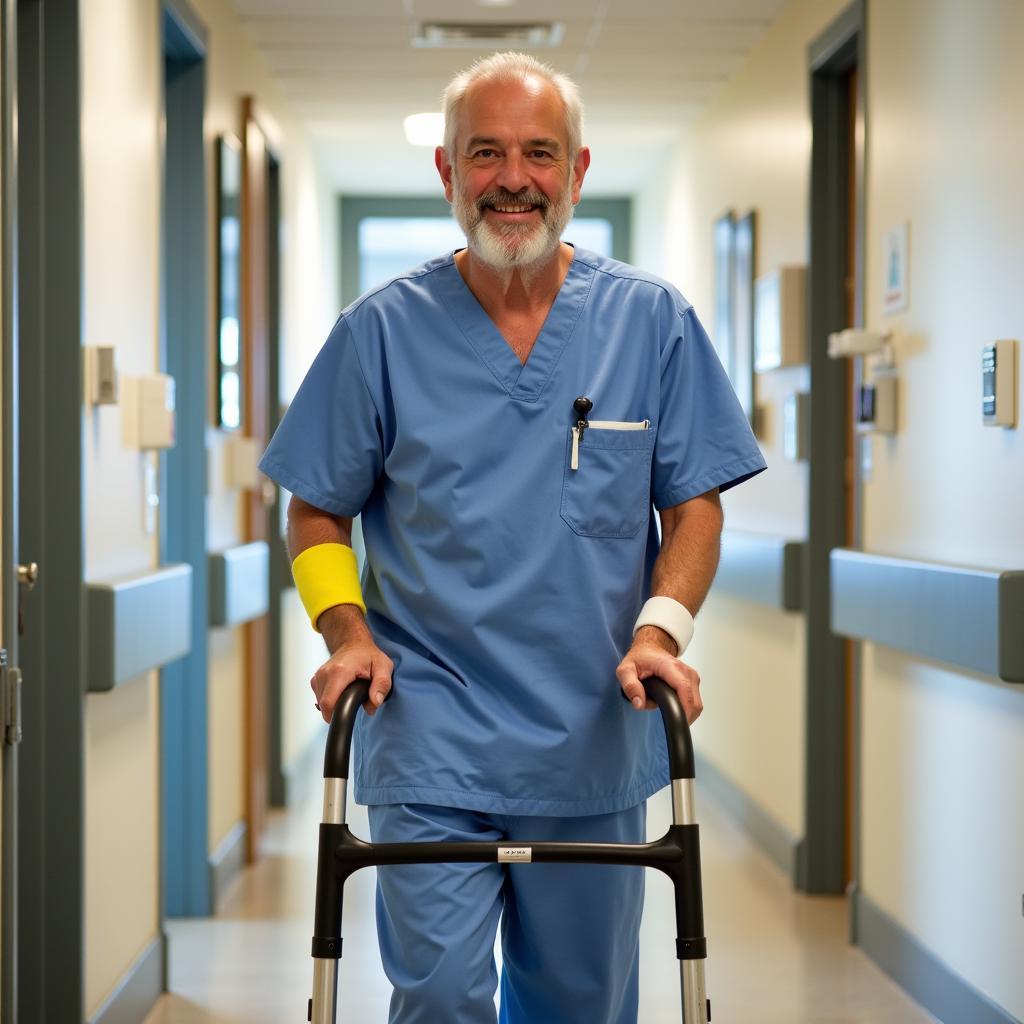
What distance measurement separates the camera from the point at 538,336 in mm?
2078

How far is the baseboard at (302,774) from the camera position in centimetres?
598

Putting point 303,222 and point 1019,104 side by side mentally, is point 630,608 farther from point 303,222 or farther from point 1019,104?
point 303,222

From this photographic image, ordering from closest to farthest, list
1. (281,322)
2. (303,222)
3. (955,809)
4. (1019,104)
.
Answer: (1019,104)
(955,809)
(281,322)
(303,222)

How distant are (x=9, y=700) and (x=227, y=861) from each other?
8.04 feet

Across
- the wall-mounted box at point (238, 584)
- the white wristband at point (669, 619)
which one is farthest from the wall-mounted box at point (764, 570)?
the white wristband at point (669, 619)

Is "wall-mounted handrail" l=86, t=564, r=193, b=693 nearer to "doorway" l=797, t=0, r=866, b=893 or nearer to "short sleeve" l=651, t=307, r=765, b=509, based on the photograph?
"short sleeve" l=651, t=307, r=765, b=509

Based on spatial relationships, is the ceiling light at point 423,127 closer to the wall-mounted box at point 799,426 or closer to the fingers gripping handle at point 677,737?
the wall-mounted box at point 799,426

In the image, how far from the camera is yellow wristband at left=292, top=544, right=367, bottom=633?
2.01 m

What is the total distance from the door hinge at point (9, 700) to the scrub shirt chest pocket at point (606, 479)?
2.98ft

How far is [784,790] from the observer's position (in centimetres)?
502

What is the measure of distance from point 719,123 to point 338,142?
1.95 m

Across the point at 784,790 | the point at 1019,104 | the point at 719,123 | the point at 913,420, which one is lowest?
the point at 784,790

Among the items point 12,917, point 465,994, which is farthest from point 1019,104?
point 12,917

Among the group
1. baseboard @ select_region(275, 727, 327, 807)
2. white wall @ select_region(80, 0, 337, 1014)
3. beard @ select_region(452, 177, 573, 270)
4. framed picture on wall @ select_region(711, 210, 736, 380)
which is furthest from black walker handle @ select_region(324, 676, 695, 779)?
framed picture on wall @ select_region(711, 210, 736, 380)
